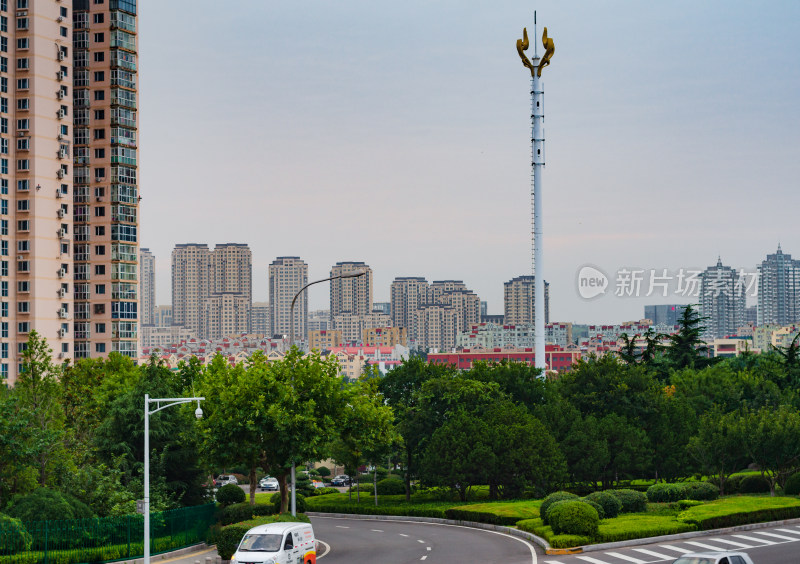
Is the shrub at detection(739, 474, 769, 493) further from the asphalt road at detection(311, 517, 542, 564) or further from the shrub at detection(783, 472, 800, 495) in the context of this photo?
the asphalt road at detection(311, 517, 542, 564)

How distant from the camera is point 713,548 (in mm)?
39250

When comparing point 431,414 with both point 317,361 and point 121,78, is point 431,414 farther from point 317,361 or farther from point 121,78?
point 121,78

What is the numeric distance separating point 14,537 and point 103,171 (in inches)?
2805

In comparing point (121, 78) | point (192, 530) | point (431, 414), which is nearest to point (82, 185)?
point (121, 78)

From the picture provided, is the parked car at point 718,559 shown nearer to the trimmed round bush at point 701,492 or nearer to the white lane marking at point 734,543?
the white lane marking at point 734,543

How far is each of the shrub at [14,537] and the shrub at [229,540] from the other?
7.33 metres

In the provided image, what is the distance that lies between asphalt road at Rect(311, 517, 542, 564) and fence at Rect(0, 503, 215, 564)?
6698 millimetres

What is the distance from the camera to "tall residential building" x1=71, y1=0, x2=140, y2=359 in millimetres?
99562

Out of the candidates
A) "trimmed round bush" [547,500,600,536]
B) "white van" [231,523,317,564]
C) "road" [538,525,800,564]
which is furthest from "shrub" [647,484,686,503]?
"white van" [231,523,317,564]

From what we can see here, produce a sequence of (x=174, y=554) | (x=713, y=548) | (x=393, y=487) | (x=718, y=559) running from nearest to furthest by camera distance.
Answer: (x=718, y=559), (x=713, y=548), (x=174, y=554), (x=393, y=487)

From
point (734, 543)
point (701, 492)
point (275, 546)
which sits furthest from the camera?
point (701, 492)

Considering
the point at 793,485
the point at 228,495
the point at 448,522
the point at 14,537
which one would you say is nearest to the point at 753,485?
the point at 793,485

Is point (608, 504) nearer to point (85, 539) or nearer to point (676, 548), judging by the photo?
point (676, 548)

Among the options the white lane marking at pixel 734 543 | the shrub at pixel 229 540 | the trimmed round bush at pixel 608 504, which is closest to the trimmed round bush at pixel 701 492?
the trimmed round bush at pixel 608 504
